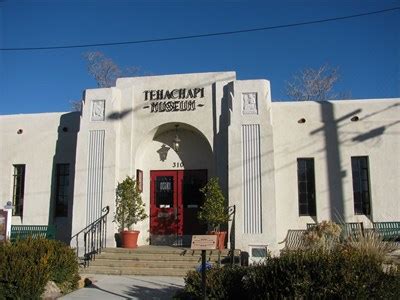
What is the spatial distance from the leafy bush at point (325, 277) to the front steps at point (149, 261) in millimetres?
4741

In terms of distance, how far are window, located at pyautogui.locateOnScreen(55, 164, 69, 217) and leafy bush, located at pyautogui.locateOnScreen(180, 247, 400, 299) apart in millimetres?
9825

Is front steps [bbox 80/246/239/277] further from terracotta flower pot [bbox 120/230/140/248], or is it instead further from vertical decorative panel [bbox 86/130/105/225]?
vertical decorative panel [bbox 86/130/105/225]

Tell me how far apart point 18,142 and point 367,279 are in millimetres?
13142

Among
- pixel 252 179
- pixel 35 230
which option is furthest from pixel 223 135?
pixel 35 230

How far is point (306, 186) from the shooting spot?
1441 cm

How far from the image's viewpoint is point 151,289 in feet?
32.6

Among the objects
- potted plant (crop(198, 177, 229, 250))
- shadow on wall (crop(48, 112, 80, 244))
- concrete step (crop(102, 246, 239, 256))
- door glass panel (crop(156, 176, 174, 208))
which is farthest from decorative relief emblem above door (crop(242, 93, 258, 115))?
shadow on wall (crop(48, 112, 80, 244))

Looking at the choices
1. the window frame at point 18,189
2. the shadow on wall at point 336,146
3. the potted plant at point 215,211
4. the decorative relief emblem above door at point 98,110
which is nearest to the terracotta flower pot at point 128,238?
the potted plant at point 215,211

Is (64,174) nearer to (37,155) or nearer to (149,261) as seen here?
(37,155)

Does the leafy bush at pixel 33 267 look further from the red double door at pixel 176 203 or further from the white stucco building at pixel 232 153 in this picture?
the red double door at pixel 176 203

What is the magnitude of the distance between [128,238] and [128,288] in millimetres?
3410

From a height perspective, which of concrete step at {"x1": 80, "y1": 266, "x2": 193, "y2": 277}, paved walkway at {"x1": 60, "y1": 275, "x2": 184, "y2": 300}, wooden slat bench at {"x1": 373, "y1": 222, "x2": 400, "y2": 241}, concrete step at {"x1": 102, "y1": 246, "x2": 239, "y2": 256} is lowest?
paved walkway at {"x1": 60, "y1": 275, "x2": 184, "y2": 300}

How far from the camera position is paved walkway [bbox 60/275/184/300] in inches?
369

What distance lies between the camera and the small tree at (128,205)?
13664mm
